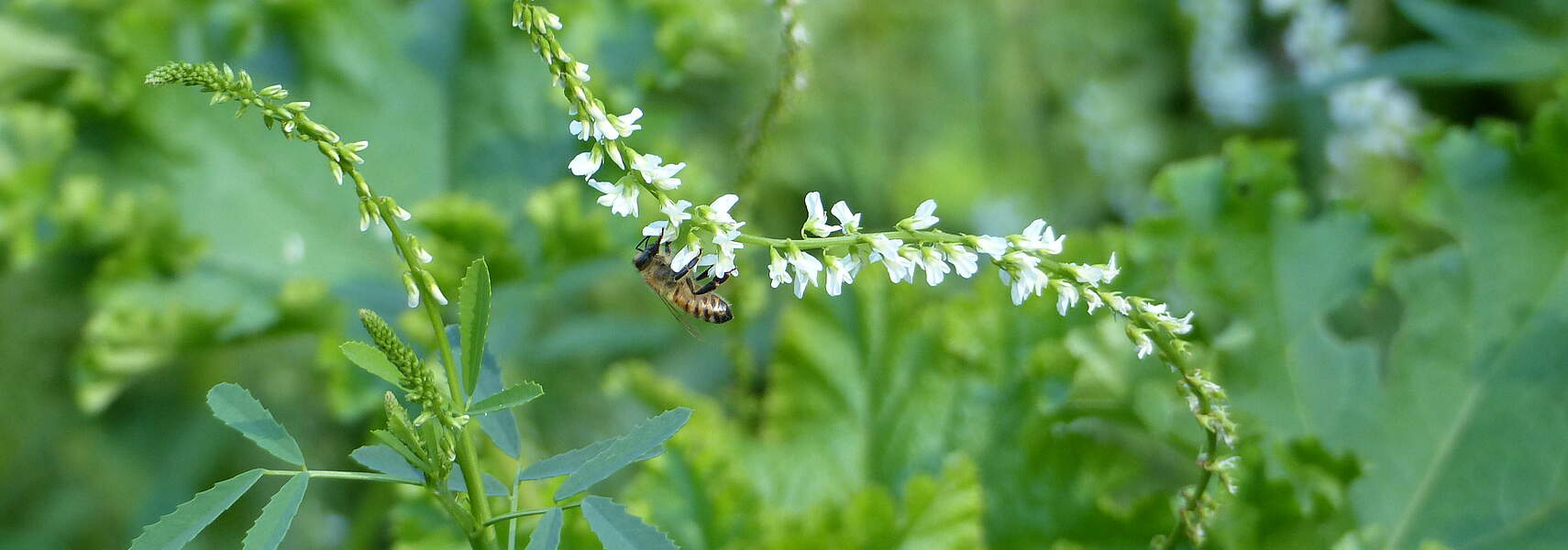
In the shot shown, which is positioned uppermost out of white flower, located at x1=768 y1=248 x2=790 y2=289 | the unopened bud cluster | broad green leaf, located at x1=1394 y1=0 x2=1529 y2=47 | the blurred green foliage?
broad green leaf, located at x1=1394 y1=0 x2=1529 y2=47

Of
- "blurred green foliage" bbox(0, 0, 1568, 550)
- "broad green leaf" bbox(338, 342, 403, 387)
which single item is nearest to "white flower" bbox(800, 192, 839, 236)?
"broad green leaf" bbox(338, 342, 403, 387)

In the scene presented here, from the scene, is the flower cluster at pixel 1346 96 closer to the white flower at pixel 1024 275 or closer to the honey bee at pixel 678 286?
the honey bee at pixel 678 286

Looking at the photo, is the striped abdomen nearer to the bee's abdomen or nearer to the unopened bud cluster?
the bee's abdomen

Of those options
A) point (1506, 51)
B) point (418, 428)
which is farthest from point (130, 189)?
point (1506, 51)

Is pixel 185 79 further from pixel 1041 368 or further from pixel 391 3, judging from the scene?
pixel 391 3

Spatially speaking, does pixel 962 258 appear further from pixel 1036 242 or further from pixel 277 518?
pixel 277 518

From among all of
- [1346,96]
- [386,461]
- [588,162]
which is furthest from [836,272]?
[1346,96]
